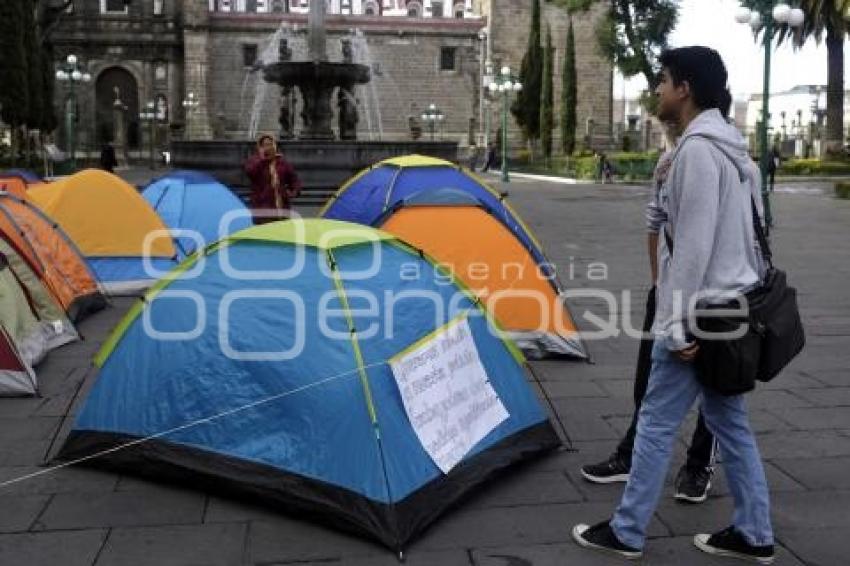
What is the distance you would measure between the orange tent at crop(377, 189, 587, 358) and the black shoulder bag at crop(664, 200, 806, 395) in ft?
11.4

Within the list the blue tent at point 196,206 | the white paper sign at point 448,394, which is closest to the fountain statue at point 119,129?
the blue tent at point 196,206

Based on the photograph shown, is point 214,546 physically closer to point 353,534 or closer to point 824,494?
point 353,534

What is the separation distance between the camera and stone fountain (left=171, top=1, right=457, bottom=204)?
19.4 meters

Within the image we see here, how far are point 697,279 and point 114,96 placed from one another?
55030 millimetres

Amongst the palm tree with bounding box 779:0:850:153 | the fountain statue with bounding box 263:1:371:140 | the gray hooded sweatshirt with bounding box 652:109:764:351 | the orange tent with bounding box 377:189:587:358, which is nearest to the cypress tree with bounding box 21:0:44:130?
the fountain statue with bounding box 263:1:371:140

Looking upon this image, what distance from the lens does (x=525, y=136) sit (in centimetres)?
4975

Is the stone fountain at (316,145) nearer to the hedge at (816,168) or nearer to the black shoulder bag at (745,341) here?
the black shoulder bag at (745,341)

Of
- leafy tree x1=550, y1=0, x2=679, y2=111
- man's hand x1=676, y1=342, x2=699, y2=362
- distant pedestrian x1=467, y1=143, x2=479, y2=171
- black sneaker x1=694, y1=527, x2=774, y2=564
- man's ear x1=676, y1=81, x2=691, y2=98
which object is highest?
leafy tree x1=550, y1=0, x2=679, y2=111

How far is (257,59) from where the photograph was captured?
51.4m

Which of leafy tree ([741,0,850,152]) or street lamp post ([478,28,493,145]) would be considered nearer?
leafy tree ([741,0,850,152])

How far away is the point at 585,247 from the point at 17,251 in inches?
337

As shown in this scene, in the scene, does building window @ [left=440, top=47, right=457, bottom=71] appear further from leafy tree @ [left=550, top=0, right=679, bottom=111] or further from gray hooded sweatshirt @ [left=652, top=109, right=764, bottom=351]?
gray hooded sweatshirt @ [left=652, top=109, right=764, bottom=351]

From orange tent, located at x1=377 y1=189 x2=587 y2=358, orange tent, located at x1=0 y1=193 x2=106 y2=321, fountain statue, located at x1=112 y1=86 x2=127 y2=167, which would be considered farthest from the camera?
fountain statue, located at x1=112 y1=86 x2=127 y2=167

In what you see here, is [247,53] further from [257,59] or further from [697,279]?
[697,279]
